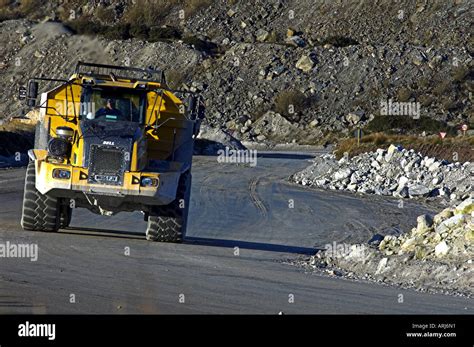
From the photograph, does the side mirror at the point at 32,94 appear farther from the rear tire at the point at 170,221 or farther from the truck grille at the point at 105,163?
the rear tire at the point at 170,221

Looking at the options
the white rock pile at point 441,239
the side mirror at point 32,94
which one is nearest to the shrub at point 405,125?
the white rock pile at point 441,239

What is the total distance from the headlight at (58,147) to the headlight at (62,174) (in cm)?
45

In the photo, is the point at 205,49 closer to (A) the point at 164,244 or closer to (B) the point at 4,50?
(B) the point at 4,50

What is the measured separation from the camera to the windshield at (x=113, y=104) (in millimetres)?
18578

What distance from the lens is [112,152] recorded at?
1761 centimetres

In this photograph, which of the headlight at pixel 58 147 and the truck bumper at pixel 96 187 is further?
the headlight at pixel 58 147

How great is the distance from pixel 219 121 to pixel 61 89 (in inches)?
2245

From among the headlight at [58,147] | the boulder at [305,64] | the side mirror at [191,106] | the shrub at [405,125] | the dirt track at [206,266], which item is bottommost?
the dirt track at [206,266]

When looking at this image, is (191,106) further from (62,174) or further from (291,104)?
(291,104)

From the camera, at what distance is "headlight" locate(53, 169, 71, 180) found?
17.6m

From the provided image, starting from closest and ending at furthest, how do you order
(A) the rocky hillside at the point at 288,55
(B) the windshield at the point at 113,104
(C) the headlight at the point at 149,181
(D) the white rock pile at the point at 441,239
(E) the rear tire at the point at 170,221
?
(D) the white rock pile at the point at 441,239, (C) the headlight at the point at 149,181, (E) the rear tire at the point at 170,221, (B) the windshield at the point at 113,104, (A) the rocky hillside at the point at 288,55

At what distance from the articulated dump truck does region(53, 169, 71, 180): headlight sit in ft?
0.05
